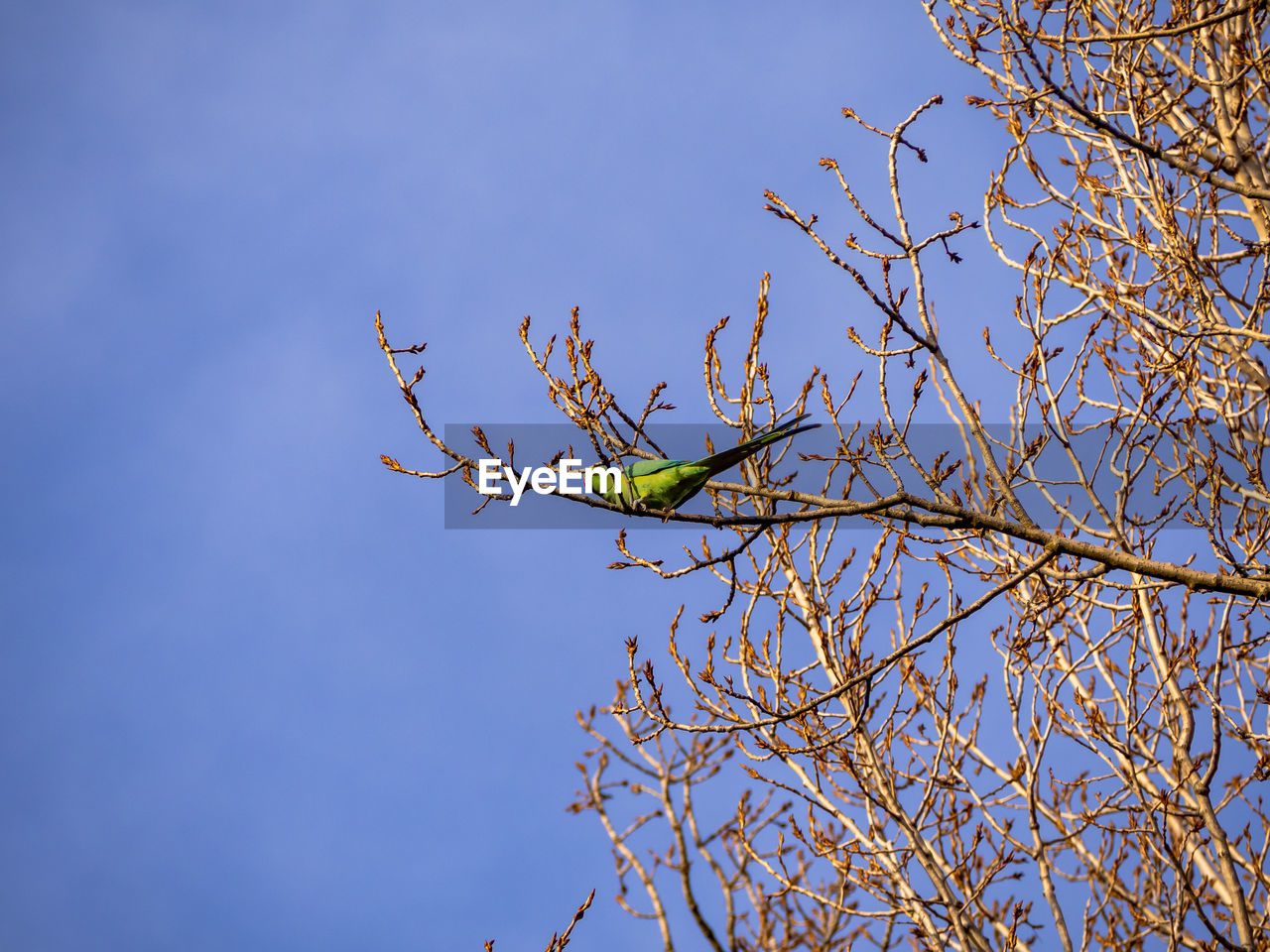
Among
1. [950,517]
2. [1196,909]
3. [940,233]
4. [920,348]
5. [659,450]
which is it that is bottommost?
[1196,909]

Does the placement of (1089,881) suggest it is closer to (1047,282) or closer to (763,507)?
(763,507)

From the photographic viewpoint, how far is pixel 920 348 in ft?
13.6

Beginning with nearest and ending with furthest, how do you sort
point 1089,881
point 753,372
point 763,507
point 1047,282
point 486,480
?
point 486,480 < point 753,372 < point 1047,282 < point 1089,881 < point 763,507

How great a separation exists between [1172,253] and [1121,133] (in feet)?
6.62

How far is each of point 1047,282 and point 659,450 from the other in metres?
2.24

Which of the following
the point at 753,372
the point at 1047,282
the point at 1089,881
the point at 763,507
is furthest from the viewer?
the point at 763,507

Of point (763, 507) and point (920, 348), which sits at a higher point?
point (763, 507)

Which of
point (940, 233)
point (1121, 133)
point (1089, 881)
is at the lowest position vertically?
point (1089, 881)

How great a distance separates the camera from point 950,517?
376cm

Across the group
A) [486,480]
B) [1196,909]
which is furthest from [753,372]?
[1196,909]

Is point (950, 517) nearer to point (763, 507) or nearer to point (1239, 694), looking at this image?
point (763, 507)

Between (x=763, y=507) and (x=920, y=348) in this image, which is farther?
(x=763, y=507)

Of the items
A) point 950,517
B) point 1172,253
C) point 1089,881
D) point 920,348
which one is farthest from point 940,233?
point 1089,881

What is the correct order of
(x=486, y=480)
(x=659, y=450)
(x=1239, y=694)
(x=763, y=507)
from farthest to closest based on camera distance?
(x=1239, y=694), (x=763, y=507), (x=659, y=450), (x=486, y=480)
